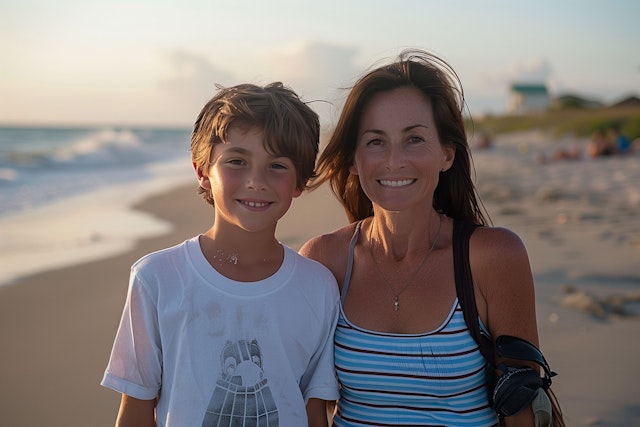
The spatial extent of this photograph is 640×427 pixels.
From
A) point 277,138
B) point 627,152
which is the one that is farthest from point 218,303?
point 627,152

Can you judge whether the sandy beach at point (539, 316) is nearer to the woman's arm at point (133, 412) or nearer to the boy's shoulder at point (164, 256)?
the woman's arm at point (133, 412)

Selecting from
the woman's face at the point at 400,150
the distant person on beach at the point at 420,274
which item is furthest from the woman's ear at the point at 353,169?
the woman's face at the point at 400,150

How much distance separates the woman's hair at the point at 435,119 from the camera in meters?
3.00

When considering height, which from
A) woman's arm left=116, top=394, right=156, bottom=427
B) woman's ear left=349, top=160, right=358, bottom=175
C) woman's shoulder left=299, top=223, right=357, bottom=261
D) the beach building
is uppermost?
the beach building

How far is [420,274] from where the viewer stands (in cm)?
297

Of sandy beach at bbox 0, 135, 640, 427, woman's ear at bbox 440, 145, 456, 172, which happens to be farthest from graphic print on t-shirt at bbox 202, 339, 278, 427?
sandy beach at bbox 0, 135, 640, 427

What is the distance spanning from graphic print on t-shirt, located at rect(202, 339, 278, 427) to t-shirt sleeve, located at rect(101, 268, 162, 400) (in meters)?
0.23

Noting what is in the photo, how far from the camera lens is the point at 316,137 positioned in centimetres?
285

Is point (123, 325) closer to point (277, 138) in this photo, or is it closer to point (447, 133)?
point (277, 138)

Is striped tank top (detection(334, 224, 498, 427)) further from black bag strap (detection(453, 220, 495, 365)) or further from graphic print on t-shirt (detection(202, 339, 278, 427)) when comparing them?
graphic print on t-shirt (detection(202, 339, 278, 427))

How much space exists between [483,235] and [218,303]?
112 centimetres

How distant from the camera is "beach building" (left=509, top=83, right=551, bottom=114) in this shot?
74.7 metres

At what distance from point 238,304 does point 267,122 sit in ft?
2.24

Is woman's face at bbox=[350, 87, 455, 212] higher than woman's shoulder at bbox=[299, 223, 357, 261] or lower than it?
higher
